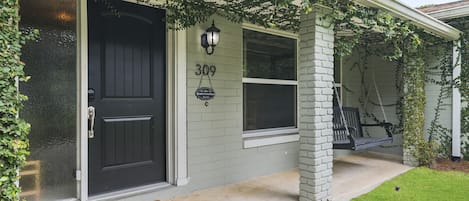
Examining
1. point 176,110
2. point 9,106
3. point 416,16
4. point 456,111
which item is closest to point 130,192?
point 176,110

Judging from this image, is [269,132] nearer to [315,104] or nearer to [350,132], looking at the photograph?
[350,132]

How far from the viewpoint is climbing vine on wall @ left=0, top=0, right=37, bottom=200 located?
1601 millimetres

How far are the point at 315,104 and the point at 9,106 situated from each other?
2.37 metres

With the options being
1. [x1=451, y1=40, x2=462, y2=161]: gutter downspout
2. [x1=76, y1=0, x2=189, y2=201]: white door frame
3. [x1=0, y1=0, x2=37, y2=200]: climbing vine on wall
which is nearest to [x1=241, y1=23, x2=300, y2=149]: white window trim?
[x1=76, y1=0, x2=189, y2=201]: white door frame

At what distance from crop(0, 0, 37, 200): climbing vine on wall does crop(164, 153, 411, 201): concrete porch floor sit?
72.3 inches

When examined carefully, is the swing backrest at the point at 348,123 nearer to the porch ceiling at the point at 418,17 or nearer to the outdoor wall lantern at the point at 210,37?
the porch ceiling at the point at 418,17

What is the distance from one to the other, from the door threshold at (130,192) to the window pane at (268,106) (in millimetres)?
1407

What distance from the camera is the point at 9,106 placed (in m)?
1.63

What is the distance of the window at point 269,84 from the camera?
4297 mm

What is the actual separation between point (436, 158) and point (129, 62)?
15.7ft

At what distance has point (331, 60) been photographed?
323cm

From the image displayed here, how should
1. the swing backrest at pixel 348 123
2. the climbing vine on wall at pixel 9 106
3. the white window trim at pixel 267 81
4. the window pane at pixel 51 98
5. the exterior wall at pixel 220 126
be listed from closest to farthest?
1. the climbing vine on wall at pixel 9 106
2. the window pane at pixel 51 98
3. the exterior wall at pixel 220 126
4. the white window trim at pixel 267 81
5. the swing backrest at pixel 348 123

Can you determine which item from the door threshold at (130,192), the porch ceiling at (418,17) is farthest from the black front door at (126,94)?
the porch ceiling at (418,17)

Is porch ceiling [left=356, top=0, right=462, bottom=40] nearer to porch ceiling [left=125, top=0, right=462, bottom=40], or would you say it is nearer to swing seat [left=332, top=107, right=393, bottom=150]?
porch ceiling [left=125, top=0, right=462, bottom=40]
